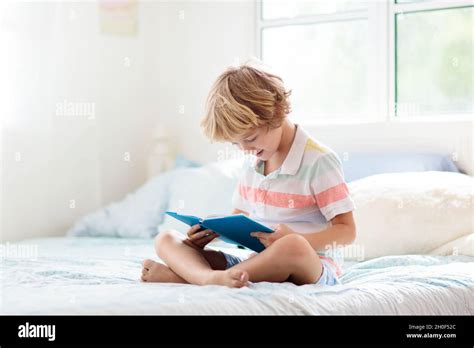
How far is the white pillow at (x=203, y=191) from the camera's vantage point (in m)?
2.88

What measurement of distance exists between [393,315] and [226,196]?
1.29 metres

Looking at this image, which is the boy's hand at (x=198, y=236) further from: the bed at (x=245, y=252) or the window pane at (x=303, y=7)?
the window pane at (x=303, y=7)

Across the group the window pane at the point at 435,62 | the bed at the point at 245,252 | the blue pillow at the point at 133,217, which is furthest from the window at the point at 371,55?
the blue pillow at the point at 133,217

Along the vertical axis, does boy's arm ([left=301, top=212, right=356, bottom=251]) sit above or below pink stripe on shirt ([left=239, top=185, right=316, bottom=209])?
below

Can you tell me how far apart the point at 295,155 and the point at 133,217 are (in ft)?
4.27

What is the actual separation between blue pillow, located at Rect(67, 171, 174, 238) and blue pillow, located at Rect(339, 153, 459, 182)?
76 cm

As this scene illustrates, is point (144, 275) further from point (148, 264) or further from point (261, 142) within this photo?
point (261, 142)

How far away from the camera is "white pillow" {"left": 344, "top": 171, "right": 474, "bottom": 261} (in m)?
2.38

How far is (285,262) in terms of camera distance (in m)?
1.68

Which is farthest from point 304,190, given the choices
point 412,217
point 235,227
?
point 412,217

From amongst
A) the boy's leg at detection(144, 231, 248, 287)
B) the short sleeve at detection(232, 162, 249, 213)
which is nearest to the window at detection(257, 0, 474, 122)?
the short sleeve at detection(232, 162, 249, 213)

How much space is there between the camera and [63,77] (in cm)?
338

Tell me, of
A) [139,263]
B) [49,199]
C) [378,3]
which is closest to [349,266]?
[139,263]

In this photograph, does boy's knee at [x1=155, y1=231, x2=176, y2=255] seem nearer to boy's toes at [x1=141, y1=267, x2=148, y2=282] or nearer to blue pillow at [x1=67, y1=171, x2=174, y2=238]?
boy's toes at [x1=141, y1=267, x2=148, y2=282]
